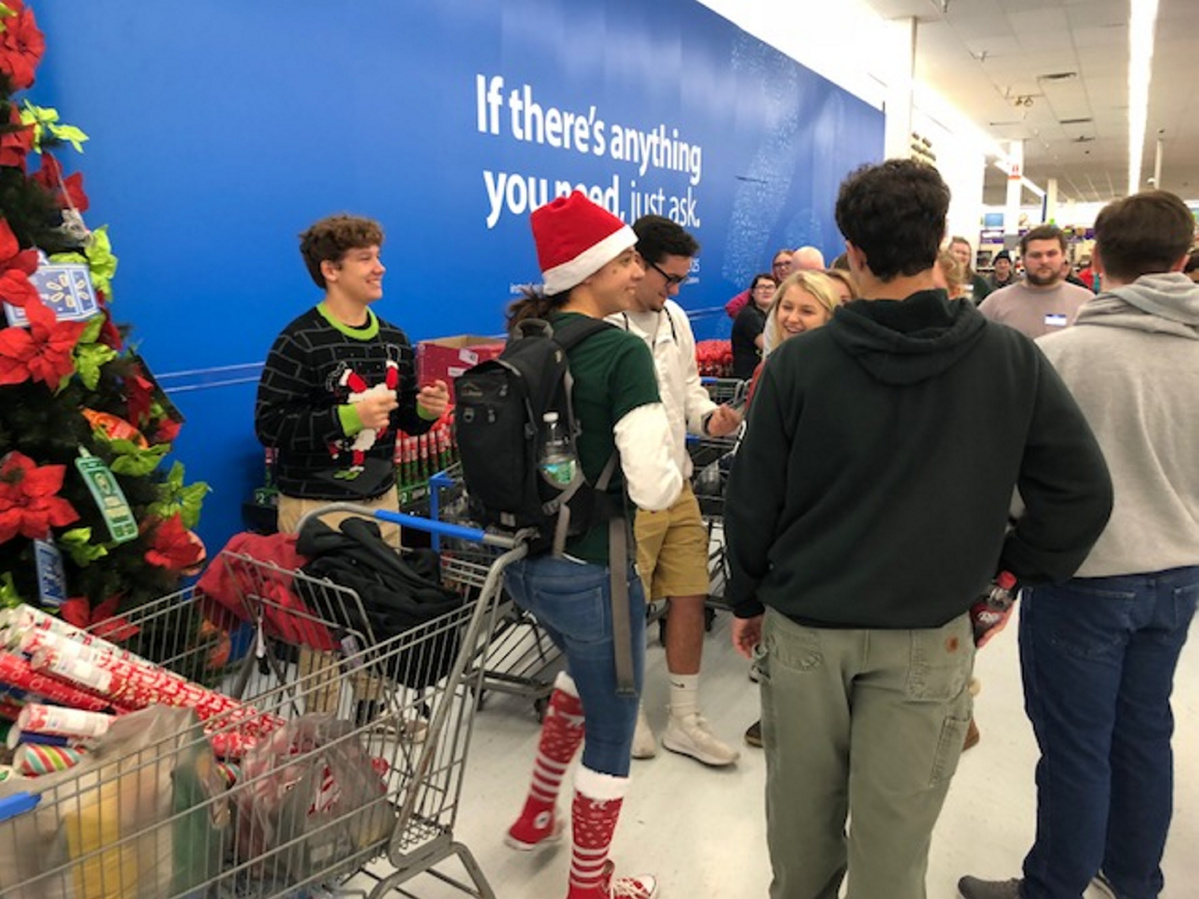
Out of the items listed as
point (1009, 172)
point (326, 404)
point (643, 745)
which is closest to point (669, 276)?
point (326, 404)

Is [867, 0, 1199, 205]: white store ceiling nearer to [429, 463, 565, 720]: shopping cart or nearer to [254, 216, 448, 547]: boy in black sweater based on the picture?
[429, 463, 565, 720]: shopping cart

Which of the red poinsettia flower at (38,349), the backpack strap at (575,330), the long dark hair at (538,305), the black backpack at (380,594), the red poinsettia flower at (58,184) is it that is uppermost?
the red poinsettia flower at (58,184)

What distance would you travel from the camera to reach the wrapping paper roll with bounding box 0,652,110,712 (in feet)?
5.37

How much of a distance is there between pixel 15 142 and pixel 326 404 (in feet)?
3.41

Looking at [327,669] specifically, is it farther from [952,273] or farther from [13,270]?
[952,273]

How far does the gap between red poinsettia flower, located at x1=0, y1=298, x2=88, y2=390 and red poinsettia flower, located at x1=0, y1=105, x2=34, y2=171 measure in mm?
349

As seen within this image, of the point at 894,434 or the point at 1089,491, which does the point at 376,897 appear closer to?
the point at 894,434

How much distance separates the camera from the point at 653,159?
682cm

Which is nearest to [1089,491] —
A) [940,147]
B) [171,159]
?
[171,159]

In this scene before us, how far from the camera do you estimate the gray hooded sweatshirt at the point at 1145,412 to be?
187 centimetres

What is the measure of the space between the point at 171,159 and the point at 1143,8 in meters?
10.6

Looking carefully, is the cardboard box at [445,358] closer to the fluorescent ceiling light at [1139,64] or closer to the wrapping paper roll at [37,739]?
the wrapping paper roll at [37,739]

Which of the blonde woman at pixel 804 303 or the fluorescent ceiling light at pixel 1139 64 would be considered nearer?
the blonde woman at pixel 804 303

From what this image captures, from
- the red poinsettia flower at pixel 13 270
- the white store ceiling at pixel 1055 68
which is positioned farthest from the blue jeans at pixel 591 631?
the white store ceiling at pixel 1055 68
